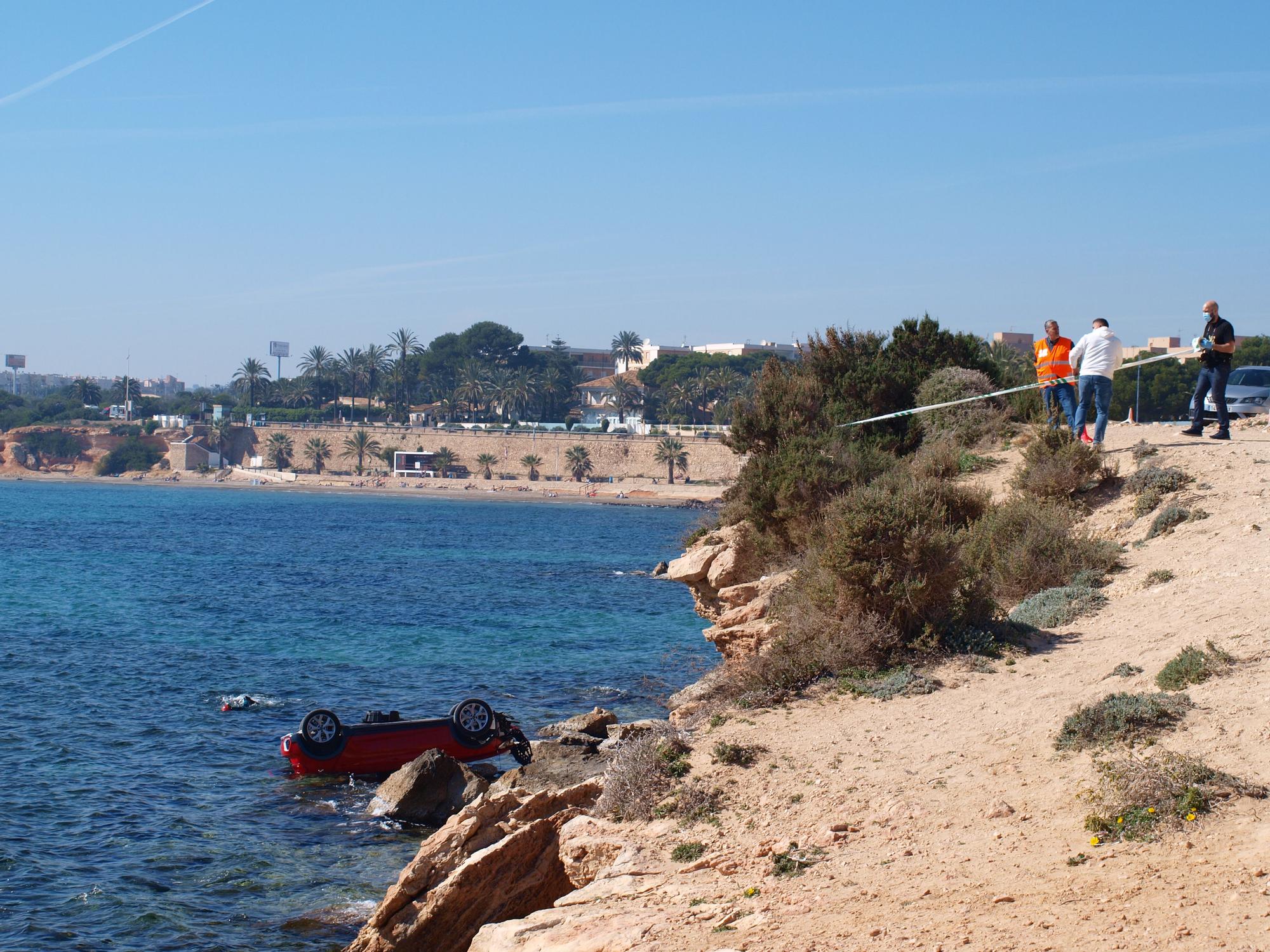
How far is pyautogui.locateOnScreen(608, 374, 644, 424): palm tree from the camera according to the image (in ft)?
383

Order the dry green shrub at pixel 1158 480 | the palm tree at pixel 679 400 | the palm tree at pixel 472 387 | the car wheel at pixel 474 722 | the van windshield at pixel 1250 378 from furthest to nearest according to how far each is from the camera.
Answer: the palm tree at pixel 472 387 < the palm tree at pixel 679 400 < the van windshield at pixel 1250 378 < the car wheel at pixel 474 722 < the dry green shrub at pixel 1158 480

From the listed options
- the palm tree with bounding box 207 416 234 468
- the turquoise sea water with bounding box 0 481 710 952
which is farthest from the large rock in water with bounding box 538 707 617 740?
the palm tree with bounding box 207 416 234 468

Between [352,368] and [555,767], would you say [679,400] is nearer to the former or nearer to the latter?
[352,368]

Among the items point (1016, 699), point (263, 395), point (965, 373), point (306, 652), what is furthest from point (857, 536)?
point (263, 395)

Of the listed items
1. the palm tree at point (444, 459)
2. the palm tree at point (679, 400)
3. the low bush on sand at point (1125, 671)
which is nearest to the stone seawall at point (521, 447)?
the palm tree at point (444, 459)

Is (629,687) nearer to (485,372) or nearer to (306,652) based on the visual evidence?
(306,652)

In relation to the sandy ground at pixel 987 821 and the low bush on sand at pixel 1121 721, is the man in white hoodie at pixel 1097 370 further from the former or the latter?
the low bush on sand at pixel 1121 721

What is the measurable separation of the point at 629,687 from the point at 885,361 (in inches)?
310

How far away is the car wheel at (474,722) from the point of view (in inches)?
591

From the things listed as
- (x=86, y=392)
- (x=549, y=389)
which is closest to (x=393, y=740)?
(x=549, y=389)

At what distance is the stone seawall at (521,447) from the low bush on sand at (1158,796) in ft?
274

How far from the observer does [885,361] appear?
2086 centimetres

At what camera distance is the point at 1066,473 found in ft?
43.0

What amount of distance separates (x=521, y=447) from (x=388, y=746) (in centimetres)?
9068
